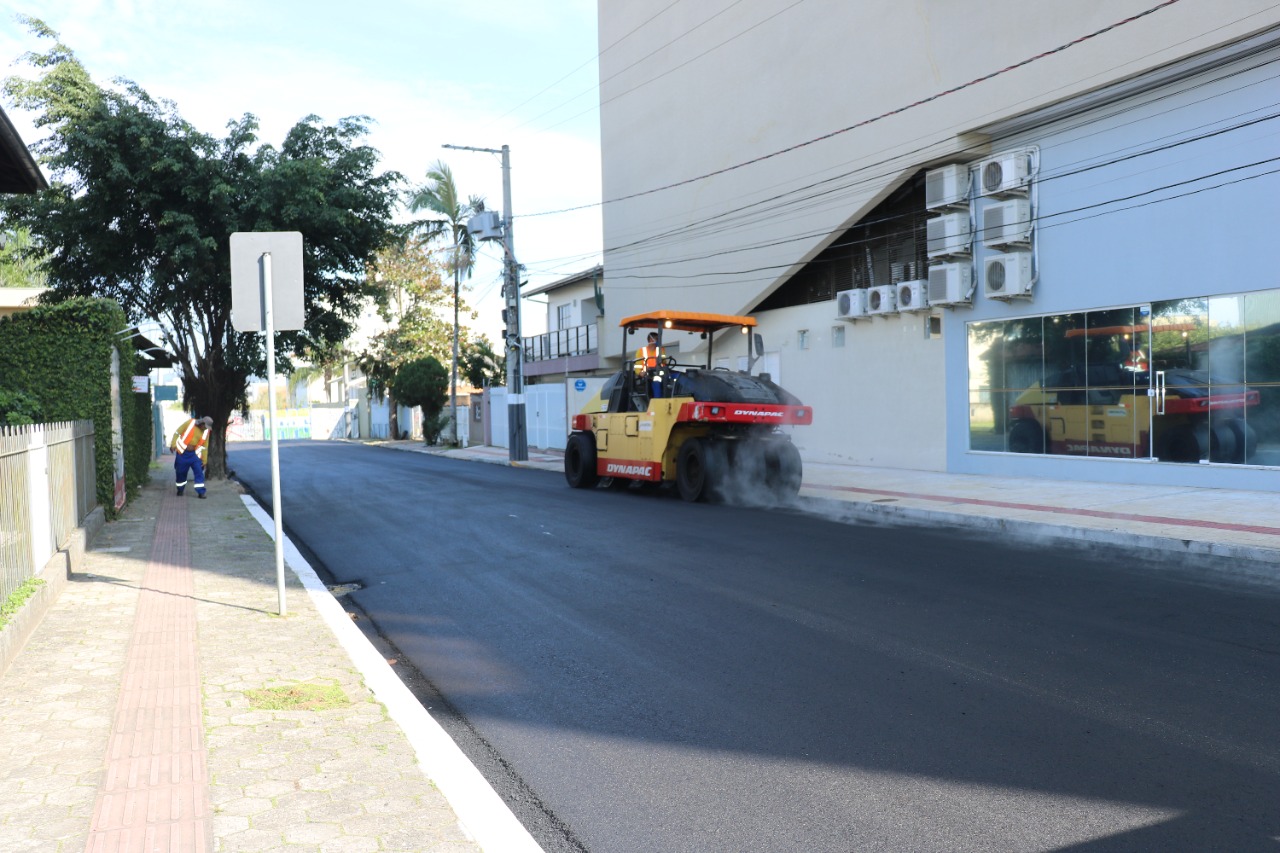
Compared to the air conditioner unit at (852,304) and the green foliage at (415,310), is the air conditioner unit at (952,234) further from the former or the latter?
the green foliage at (415,310)

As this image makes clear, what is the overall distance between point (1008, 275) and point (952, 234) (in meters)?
1.58

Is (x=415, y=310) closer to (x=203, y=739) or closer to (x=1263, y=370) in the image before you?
(x=1263, y=370)

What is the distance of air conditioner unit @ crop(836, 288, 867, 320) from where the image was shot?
21094mm

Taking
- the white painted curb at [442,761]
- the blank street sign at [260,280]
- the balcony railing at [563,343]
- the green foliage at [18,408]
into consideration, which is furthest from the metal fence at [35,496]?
the balcony railing at [563,343]

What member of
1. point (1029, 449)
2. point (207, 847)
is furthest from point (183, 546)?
point (1029, 449)

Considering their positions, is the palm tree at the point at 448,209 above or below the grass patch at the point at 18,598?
above

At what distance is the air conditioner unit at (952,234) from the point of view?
61.0 ft

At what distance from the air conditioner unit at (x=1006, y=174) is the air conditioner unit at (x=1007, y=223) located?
0.22m

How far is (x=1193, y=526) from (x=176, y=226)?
56.1 feet

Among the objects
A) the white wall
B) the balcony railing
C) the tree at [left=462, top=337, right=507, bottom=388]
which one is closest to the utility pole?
the white wall

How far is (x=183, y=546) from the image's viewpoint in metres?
11.4

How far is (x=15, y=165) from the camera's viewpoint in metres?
8.27

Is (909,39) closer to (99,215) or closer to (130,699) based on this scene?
(99,215)

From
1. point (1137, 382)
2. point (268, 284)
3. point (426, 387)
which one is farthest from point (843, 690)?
point (426, 387)
